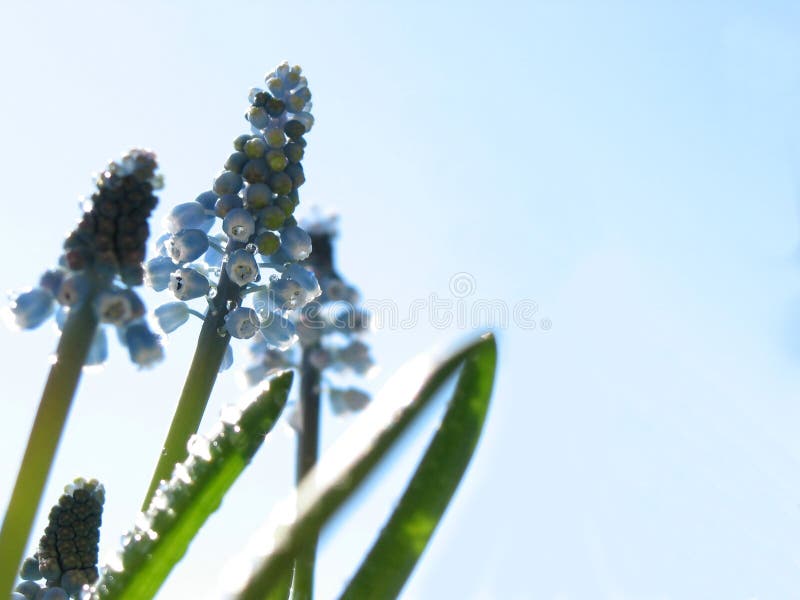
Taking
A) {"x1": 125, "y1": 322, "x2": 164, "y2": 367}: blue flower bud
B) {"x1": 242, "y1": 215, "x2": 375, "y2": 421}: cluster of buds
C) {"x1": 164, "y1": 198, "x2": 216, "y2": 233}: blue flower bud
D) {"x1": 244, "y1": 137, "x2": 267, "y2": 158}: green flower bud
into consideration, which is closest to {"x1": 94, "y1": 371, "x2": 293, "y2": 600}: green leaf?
{"x1": 125, "y1": 322, "x2": 164, "y2": 367}: blue flower bud

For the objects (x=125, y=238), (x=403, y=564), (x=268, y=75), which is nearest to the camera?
(x=125, y=238)

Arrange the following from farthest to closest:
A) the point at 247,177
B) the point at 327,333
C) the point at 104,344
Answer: the point at 327,333
the point at 247,177
the point at 104,344

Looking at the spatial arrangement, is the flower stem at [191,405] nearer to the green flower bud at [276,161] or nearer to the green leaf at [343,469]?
the green leaf at [343,469]

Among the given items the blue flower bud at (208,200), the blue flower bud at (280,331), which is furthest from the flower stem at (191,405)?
the blue flower bud at (208,200)

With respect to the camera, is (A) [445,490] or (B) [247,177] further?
(B) [247,177]

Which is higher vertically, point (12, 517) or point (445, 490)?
point (445, 490)

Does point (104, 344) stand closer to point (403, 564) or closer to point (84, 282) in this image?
point (84, 282)

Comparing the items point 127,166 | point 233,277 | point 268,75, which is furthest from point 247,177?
point 127,166
